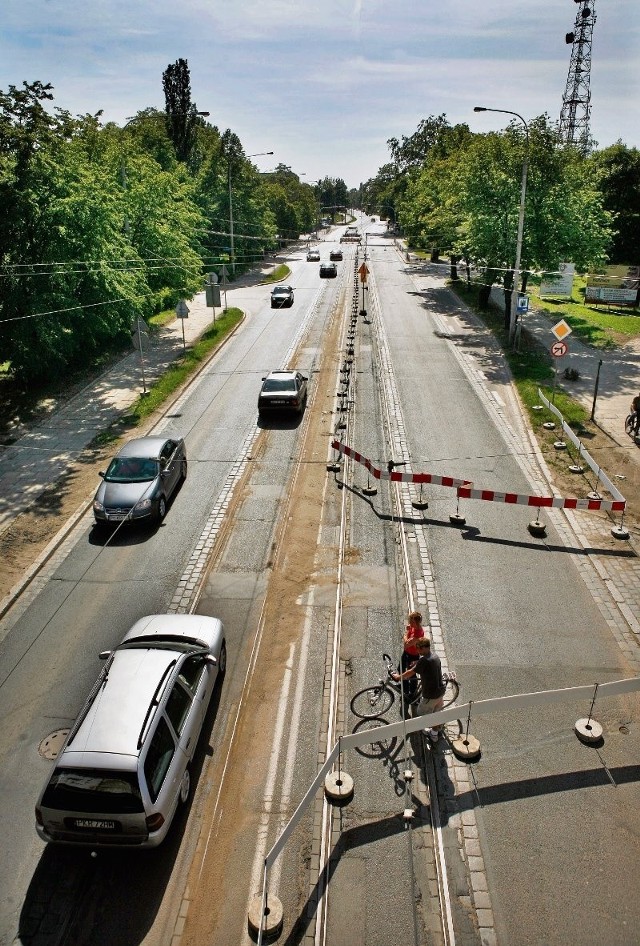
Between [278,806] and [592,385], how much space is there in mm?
21869

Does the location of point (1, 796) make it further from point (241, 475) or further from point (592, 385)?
point (592, 385)

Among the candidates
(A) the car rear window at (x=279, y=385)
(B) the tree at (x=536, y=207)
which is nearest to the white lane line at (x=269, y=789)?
(A) the car rear window at (x=279, y=385)

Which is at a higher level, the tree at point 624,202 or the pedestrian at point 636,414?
the tree at point 624,202

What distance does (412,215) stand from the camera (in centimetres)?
5362

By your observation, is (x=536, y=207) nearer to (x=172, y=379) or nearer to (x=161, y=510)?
(x=172, y=379)

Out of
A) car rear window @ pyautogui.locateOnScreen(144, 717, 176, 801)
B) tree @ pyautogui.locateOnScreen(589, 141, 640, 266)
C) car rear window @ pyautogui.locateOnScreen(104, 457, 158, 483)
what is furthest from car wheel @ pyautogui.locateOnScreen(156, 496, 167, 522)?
tree @ pyautogui.locateOnScreen(589, 141, 640, 266)

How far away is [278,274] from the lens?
59938 mm

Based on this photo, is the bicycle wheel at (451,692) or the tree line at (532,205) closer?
the bicycle wheel at (451,692)

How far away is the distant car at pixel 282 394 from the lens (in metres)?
21.9

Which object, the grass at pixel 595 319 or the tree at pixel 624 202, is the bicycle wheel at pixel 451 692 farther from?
the tree at pixel 624 202

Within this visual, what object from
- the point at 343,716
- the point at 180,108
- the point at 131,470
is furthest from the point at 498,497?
the point at 180,108

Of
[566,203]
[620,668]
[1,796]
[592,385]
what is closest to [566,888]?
[620,668]

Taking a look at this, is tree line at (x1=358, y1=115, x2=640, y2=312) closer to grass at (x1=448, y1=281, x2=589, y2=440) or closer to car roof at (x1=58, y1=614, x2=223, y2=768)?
grass at (x1=448, y1=281, x2=589, y2=440)

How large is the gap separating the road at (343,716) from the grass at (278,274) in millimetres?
40486
